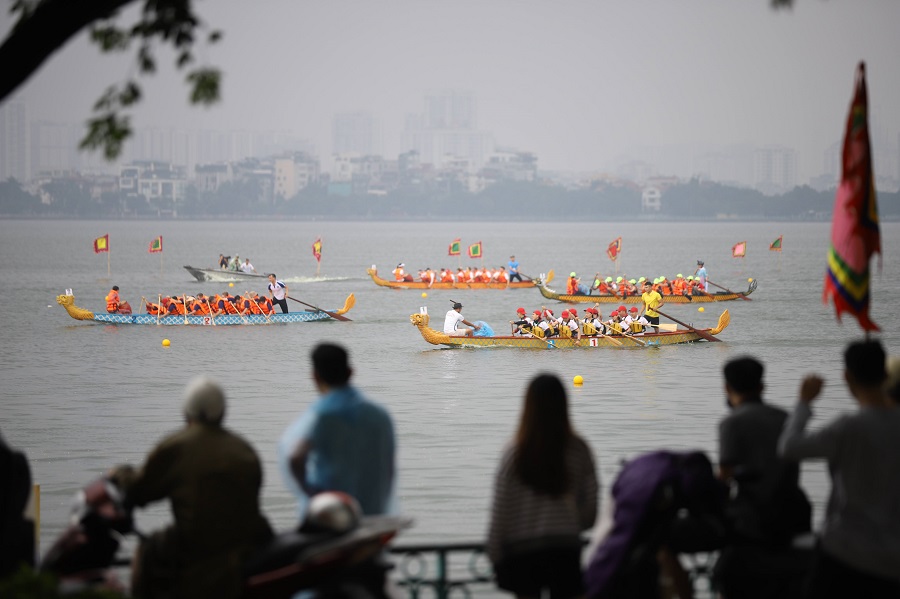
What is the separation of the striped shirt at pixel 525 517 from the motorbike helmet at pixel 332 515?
73 cm

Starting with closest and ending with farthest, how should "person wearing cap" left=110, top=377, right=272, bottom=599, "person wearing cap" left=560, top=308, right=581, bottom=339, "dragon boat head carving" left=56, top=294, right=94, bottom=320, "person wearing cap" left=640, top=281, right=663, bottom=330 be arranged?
"person wearing cap" left=110, top=377, right=272, bottom=599
"person wearing cap" left=560, top=308, right=581, bottom=339
"person wearing cap" left=640, top=281, right=663, bottom=330
"dragon boat head carving" left=56, top=294, right=94, bottom=320

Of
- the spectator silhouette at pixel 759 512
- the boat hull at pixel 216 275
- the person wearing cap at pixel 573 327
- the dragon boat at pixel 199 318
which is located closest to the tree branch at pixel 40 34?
the spectator silhouette at pixel 759 512

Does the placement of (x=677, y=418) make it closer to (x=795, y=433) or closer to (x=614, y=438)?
(x=614, y=438)

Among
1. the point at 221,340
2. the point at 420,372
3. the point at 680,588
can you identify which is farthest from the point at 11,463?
the point at 221,340

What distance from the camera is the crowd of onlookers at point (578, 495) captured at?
20.2 feet

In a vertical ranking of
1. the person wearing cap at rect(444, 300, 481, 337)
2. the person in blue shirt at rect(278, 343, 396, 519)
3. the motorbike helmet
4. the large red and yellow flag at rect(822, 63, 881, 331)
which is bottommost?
the person wearing cap at rect(444, 300, 481, 337)

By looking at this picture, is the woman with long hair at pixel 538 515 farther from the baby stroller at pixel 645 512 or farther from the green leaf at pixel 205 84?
the green leaf at pixel 205 84

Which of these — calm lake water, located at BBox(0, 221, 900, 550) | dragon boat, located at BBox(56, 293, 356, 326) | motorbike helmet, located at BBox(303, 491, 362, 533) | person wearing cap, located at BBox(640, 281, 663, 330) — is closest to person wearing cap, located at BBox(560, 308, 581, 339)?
calm lake water, located at BBox(0, 221, 900, 550)

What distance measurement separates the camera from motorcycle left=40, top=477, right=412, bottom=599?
6.11 meters

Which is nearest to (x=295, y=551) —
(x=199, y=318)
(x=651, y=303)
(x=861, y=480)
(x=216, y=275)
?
(x=861, y=480)

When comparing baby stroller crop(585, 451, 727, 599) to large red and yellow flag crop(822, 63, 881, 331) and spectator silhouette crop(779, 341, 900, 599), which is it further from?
large red and yellow flag crop(822, 63, 881, 331)

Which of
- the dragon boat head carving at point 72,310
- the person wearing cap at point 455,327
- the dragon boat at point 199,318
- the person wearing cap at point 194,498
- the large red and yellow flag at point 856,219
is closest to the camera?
the person wearing cap at point 194,498

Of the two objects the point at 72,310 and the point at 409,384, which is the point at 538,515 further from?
the point at 72,310

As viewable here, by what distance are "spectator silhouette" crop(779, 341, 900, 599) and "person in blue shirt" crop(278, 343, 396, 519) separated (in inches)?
79.3
